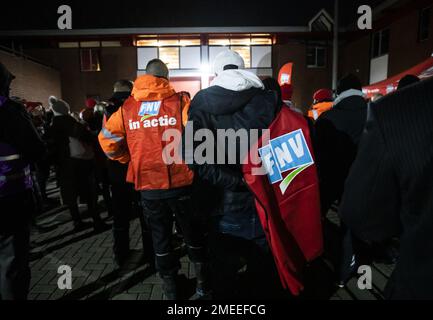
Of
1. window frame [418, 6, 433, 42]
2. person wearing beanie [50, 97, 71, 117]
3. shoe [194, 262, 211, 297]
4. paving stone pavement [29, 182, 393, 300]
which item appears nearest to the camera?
shoe [194, 262, 211, 297]

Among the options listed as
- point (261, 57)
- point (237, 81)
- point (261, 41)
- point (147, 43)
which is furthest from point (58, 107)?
point (261, 41)

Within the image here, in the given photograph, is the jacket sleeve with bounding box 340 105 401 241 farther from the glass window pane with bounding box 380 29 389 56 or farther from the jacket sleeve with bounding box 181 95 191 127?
the glass window pane with bounding box 380 29 389 56

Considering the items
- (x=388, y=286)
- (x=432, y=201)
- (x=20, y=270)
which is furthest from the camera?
(x=20, y=270)

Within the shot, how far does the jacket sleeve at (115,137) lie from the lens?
2654 millimetres

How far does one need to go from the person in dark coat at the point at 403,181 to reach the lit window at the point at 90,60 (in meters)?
22.9

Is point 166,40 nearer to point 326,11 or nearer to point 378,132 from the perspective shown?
point 326,11

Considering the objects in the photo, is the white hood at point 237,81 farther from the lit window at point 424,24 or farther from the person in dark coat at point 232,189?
the lit window at point 424,24

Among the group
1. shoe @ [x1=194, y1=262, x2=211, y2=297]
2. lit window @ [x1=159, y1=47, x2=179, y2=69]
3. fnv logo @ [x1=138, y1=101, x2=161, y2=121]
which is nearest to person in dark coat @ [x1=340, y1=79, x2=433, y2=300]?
fnv logo @ [x1=138, y1=101, x2=161, y2=121]

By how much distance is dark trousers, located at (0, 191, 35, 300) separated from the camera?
7.41 feet

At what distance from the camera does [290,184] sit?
6.17 feet

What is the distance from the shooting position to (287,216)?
187 centimetres

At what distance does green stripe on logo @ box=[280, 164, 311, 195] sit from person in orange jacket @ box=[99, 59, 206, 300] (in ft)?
3.37
